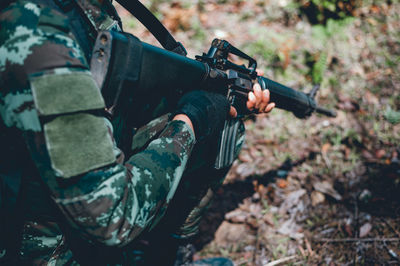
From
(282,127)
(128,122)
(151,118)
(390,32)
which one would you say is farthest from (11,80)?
(390,32)

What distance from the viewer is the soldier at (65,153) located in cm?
102

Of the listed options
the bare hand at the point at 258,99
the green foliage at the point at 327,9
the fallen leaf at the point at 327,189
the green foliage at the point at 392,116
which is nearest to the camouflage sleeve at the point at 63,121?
the bare hand at the point at 258,99

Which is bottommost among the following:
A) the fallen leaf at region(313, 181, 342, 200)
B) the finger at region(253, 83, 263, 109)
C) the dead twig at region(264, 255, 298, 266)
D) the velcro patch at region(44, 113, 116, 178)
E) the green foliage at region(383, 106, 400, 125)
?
the dead twig at region(264, 255, 298, 266)

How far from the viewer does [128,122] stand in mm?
1790

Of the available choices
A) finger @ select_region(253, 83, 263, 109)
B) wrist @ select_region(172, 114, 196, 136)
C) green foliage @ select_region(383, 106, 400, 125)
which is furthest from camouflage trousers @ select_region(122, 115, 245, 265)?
green foliage @ select_region(383, 106, 400, 125)

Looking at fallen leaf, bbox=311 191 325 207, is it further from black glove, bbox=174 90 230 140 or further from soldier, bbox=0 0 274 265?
soldier, bbox=0 0 274 265

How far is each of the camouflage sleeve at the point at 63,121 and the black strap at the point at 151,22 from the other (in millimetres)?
824

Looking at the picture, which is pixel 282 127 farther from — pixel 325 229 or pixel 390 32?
pixel 390 32

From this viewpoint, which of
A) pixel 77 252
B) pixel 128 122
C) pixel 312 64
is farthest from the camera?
pixel 312 64

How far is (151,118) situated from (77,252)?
3.12 feet

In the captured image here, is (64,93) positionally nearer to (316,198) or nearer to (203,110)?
(203,110)

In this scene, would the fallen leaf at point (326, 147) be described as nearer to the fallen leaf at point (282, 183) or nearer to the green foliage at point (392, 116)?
the fallen leaf at point (282, 183)

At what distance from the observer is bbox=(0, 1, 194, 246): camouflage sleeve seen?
1011 mm

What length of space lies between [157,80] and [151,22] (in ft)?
2.57
